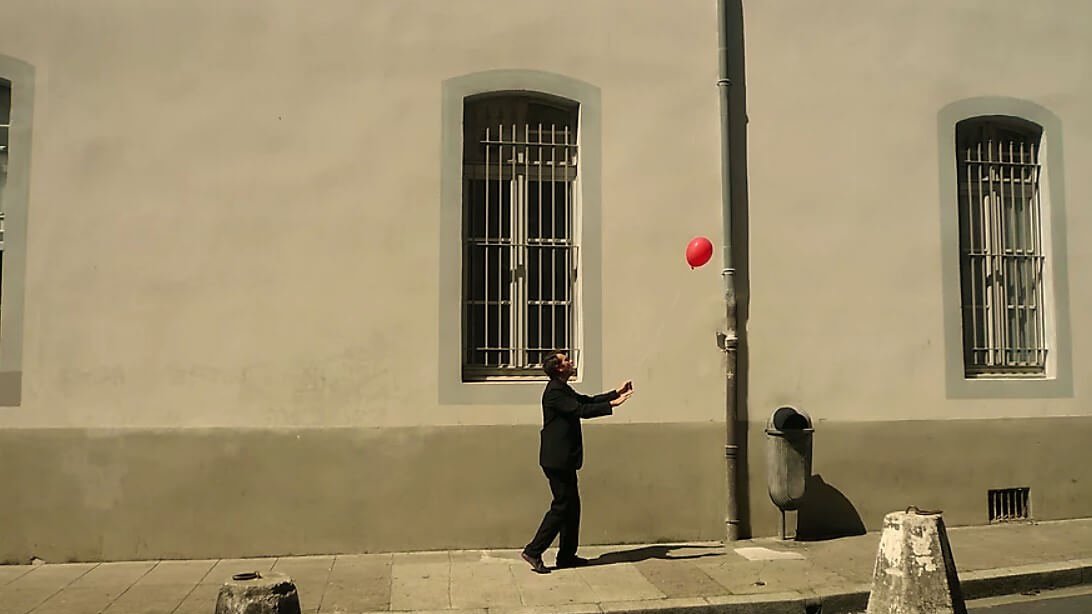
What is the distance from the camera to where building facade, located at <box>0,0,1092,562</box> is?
826 centimetres

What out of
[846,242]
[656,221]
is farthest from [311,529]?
[846,242]

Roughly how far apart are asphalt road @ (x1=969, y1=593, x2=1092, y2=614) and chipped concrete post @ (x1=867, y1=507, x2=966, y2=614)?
1.83m

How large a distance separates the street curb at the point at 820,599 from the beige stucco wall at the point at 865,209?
1.98 metres

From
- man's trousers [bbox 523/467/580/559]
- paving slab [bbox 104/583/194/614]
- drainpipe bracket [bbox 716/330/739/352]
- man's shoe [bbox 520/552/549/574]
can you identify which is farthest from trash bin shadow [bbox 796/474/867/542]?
paving slab [bbox 104/583/194/614]

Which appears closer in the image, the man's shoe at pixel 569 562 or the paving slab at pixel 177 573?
the paving slab at pixel 177 573

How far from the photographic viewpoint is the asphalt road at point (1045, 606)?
7008 millimetres

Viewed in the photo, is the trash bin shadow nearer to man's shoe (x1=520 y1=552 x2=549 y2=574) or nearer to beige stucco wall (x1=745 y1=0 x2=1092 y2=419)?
beige stucco wall (x1=745 y1=0 x2=1092 y2=419)

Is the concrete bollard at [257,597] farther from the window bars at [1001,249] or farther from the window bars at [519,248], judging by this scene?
the window bars at [1001,249]

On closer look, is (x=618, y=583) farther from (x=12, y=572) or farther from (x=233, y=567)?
(x=12, y=572)

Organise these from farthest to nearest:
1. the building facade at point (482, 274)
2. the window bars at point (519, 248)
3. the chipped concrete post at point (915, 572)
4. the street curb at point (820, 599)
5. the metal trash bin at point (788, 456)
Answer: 1. the window bars at point (519, 248)
2. the metal trash bin at point (788, 456)
3. the building facade at point (482, 274)
4. the street curb at point (820, 599)
5. the chipped concrete post at point (915, 572)

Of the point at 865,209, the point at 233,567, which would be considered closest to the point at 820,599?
the point at 865,209

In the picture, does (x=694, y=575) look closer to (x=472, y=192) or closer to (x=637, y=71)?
(x=472, y=192)

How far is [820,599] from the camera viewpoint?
23.1 ft

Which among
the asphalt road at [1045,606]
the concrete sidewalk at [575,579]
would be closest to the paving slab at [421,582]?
the concrete sidewalk at [575,579]
